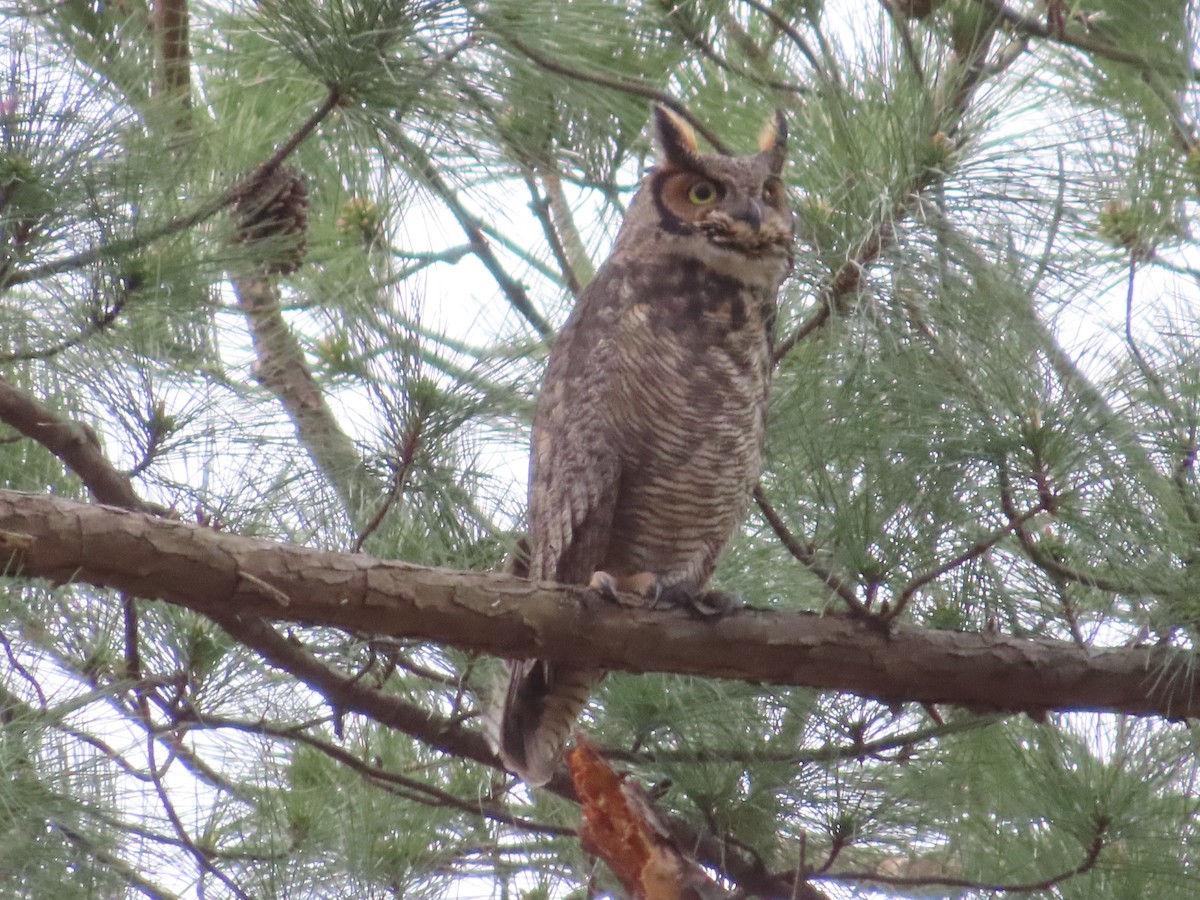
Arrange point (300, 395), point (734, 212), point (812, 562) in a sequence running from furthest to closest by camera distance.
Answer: point (300, 395), point (734, 212), point (812, 562)

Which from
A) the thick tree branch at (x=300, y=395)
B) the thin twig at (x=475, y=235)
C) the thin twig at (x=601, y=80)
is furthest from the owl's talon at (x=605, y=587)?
the thin twig at (x=601, y=80)

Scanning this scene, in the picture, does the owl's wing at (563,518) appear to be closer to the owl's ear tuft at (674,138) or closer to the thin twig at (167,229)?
the owl's ear tuft at (674,138)

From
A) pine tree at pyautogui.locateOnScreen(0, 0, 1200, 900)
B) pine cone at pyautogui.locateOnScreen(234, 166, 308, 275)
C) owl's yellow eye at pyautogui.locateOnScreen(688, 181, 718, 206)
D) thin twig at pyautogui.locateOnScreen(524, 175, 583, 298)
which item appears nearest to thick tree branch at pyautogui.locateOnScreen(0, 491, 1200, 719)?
pine tree at pyautogui.locateOnScreen(0, 0, 1200, 900)

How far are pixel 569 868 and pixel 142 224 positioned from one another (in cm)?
123

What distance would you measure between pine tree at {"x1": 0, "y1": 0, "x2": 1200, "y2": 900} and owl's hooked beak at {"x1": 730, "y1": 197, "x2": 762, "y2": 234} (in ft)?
0.43

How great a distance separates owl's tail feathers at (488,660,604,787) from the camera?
6.57 feet

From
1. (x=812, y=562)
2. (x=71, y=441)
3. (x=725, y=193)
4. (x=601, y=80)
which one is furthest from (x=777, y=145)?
(x=71, y=441)

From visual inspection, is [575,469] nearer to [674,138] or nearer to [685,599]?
[685,599]

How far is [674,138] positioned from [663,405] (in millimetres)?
398

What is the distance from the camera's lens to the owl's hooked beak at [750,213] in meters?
1.99

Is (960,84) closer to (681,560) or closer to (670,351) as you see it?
(670,351)

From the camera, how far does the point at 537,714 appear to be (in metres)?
2.03

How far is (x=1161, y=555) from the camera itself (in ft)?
5.25

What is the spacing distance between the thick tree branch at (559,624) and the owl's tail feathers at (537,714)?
30 cm
